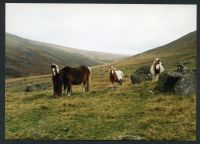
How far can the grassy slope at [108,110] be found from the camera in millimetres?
13812

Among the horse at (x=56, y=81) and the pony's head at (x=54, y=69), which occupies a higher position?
the pony's head at (x=54, y=69)

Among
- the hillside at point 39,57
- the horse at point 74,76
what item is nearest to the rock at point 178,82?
the hillside at point 39,57

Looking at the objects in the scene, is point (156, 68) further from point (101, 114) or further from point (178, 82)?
point (101, 114)

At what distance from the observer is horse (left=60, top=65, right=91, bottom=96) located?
1560cm

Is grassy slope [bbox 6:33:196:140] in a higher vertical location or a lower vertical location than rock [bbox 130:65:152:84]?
lower

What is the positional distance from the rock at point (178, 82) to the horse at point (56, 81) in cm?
356

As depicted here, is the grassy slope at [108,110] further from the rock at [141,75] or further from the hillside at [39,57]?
the hillside at [39,57]

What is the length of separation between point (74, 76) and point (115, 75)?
152 centimetres

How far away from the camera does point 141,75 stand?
1566 centimetres

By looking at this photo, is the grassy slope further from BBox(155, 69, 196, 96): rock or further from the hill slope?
BBox(155, 69, 196, 96): rock

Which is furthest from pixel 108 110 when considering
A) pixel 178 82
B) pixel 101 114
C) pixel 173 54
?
pixel 173 54

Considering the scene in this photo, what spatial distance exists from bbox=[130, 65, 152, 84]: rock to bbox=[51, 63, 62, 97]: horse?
2608 millimetres

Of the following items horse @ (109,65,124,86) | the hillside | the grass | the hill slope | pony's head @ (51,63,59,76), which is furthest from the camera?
horse @ (109,65,124,86)

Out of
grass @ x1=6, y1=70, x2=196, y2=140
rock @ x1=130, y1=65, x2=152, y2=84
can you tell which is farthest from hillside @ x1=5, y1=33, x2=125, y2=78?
rock @ x1=130, y1=65, x2=152, y2=84
